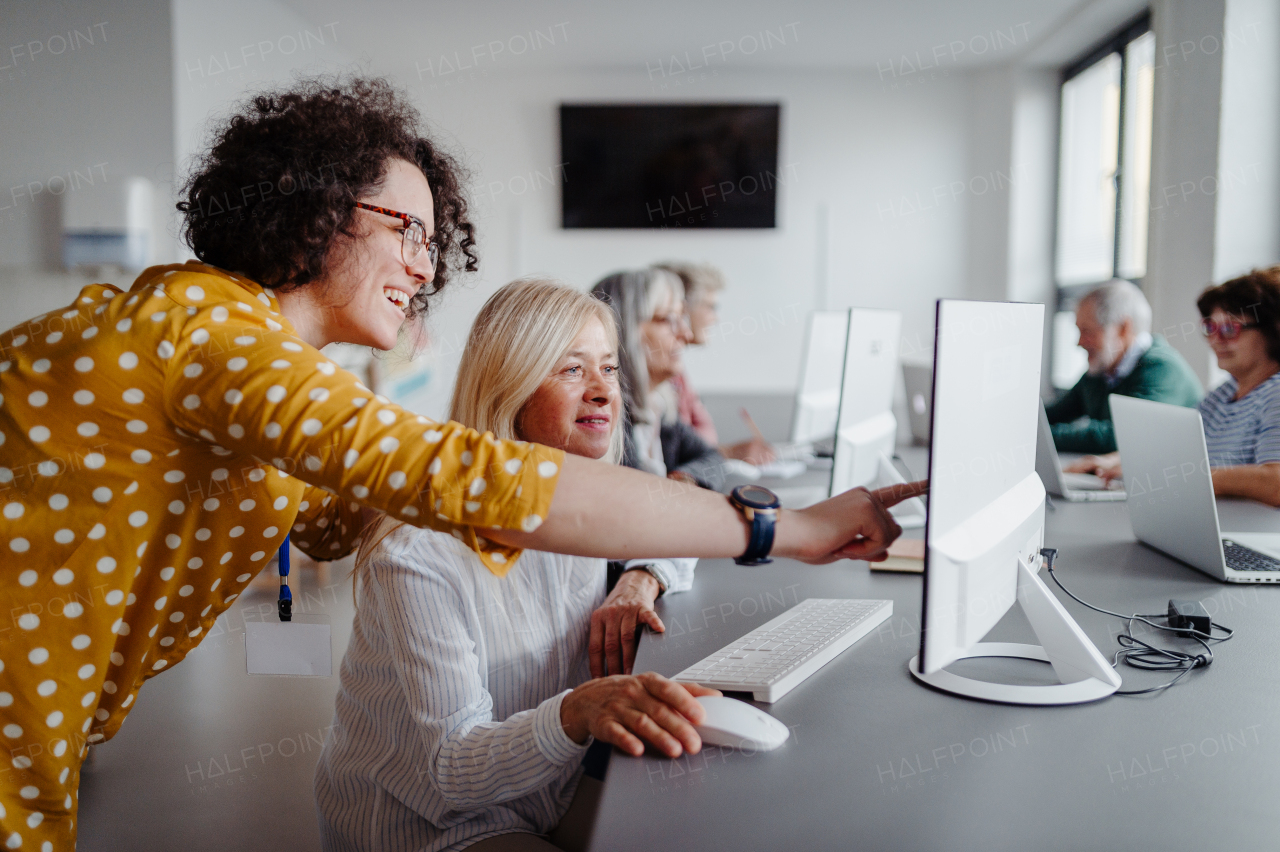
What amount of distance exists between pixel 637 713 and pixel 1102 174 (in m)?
4.99

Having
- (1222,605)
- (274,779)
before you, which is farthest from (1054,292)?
(274,779)

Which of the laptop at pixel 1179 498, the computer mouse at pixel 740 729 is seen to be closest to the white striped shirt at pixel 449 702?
the computer mouse at pixel 740 729

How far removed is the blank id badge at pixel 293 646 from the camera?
3.78 ft

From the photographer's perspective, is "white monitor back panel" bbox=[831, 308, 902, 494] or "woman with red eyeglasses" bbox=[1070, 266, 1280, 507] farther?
"woman with red eyeglasses" bbox=[1070, 266, 1280, 507]

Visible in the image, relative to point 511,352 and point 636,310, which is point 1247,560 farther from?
point 636,310

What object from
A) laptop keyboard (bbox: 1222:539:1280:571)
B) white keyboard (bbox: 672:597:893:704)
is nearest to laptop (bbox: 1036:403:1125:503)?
laptop keyboard (bbox: 1222:539:1280:571)

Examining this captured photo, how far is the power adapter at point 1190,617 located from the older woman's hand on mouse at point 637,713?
2.34 ft

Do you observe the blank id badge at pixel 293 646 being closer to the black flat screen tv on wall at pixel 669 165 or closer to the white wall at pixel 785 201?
the white wall at pixel 785 201

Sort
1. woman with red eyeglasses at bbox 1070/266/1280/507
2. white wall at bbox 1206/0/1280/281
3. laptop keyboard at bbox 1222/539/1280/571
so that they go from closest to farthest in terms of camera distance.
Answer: laptop keyboard at bbox 1222/539/1280/571
woman with red eyeglasses at bbox 1070/266/1280/507
white wall at bbox 1206/0/1280/281

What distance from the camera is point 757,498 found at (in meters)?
0.82

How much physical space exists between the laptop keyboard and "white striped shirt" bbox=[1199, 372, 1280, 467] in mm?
682

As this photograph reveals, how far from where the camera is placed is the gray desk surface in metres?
0.74

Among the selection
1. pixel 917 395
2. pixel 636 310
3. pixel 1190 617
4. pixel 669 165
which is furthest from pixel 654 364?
pixel 669 165

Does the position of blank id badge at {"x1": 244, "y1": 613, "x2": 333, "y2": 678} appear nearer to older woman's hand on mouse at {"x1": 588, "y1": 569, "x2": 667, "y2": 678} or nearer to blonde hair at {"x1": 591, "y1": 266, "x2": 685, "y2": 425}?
older woman's hand on mouse at {"x1": 588, "y1": 569, "x2": 667, "y2": 678}
